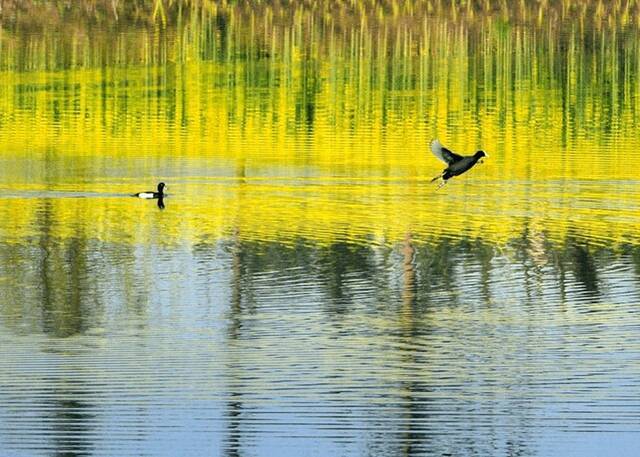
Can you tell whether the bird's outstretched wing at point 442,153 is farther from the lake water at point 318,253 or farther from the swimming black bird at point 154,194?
the swimming black bird at point 154,194

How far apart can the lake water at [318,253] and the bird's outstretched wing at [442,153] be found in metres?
1.21

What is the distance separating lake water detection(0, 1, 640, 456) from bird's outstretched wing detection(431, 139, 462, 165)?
1210 millimetres

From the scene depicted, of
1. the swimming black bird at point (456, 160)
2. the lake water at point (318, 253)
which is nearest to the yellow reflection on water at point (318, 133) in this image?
the lake water at point (318, 253)

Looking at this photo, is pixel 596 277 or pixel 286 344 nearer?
pixel 286 344

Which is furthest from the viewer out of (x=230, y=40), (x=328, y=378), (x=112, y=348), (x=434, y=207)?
(x=230, y=40)

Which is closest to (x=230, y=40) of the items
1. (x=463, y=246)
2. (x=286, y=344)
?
(x=463, y=246)

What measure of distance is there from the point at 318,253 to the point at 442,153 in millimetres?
2125

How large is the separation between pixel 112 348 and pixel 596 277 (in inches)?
238

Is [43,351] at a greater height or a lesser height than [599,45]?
lesser

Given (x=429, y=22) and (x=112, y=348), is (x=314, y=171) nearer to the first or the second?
(x=112, y=348)

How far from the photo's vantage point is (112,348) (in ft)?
59.0

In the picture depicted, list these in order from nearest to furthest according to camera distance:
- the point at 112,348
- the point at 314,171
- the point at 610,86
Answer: the point at 112,348, the point at 314,171, the point at 610,86

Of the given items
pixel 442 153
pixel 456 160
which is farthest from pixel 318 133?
pixel 442 153

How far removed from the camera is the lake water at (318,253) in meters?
15.7
